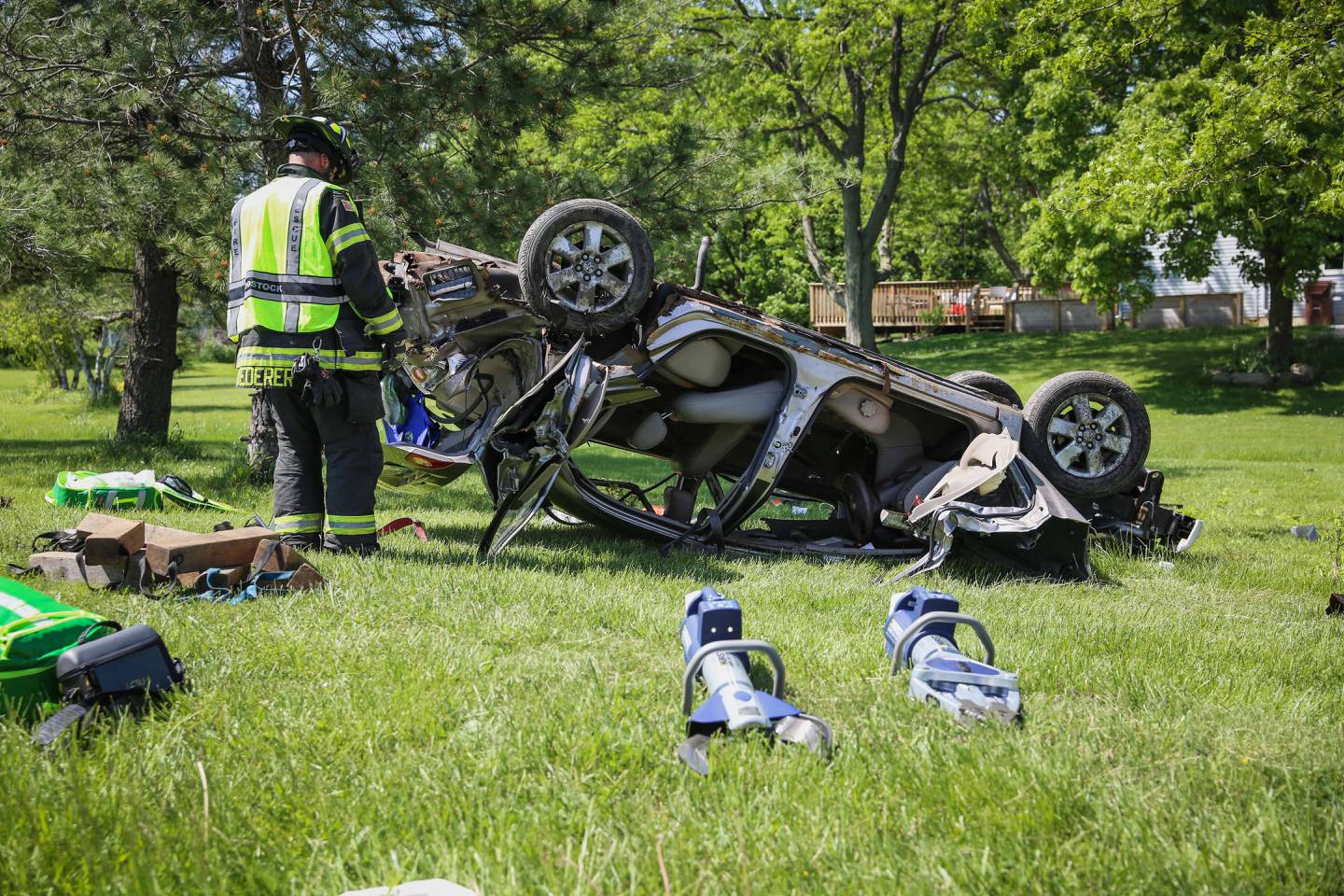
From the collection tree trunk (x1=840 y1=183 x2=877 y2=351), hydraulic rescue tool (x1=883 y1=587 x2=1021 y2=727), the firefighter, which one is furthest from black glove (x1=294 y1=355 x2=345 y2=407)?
tree trunk (x1=840 y1=183 x2=877 y2=351)

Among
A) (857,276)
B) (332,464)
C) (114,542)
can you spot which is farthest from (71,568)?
(857,276)

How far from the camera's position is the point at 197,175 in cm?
777

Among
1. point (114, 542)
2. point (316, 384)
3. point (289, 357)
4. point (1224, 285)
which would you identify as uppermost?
point (1224, 285)

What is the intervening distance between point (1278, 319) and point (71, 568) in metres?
25.0

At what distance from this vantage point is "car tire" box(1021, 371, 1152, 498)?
6320mm

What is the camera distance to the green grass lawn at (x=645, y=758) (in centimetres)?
215

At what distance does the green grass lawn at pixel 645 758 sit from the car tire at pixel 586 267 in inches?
54.4

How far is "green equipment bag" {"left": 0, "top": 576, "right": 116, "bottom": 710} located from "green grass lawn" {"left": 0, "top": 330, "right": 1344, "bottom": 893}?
143 mm

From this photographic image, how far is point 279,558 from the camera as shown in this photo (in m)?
4.50

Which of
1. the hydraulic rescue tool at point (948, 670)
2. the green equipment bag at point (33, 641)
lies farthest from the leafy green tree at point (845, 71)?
the green equipment bag at point (33, 641)

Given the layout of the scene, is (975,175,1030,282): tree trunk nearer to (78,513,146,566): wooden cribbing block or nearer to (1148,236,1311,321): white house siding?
(1148,236,1311,321): white house siding

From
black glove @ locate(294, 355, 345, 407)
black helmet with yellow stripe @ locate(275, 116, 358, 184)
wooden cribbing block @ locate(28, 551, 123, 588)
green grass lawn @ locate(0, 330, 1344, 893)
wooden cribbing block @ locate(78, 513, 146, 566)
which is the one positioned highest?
black helmet with yellow stripe @ locate(275, 116, 358, 184)

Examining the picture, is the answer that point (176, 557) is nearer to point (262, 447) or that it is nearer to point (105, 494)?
point (105, 494)

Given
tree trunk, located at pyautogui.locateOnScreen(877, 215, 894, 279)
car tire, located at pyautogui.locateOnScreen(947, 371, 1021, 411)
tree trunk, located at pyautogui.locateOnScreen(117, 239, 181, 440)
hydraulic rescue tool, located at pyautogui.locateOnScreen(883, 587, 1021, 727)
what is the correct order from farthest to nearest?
tree trunk, located at pyautogui.locateOnScreen(877, 215, 894, 279)
tree trunk, located at pyautogui.locateOnScreen(117, 239, 181, 440)
car tire, located at pyautogui.locateOnScreen(947, 371, 1021, 411)
hydraulic rescue tool, located at pyautogui.locateOnScreen(883, 587, 1021, 727)
